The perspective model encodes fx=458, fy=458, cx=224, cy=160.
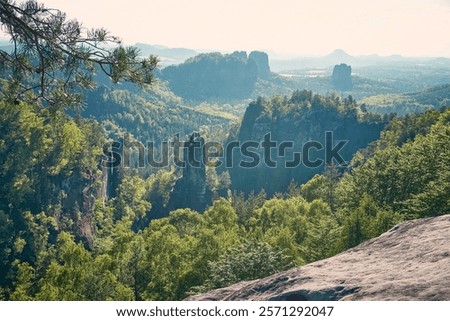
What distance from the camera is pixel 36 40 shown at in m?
12.0

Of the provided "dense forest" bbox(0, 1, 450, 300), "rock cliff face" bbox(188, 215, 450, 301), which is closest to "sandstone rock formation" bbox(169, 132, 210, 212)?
"dense forest" bbox(0, 1, 450, 300)

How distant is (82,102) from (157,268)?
33531mm

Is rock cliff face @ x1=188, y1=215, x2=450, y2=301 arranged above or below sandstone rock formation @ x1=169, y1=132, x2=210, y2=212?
above

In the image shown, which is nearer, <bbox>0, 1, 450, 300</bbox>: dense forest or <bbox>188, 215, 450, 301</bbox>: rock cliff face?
<bbox>188, 215, 450, 301</bbox>: rock cliff face

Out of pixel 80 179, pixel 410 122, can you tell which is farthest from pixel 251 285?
pixel 410 122

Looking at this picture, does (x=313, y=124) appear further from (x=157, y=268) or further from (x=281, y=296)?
(x=281, y=296)

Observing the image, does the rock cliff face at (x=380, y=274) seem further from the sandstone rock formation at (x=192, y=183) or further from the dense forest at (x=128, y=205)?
the sandstone rock formation at (x=192, y=183)

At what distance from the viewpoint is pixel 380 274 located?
480 inches


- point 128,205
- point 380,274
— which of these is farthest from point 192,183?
point 380,274

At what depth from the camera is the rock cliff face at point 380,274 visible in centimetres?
1066

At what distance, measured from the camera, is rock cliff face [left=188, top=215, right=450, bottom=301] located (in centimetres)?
1066

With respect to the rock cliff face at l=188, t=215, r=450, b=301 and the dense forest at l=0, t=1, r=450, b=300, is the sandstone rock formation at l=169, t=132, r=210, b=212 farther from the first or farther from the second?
the rock cliff face at l=188, t=215, r=450, b=301

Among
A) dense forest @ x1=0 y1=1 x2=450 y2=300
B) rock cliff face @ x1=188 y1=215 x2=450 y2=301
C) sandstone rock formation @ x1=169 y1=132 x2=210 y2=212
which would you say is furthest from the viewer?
sandstone rock formation @ x1=169 y1=132 x2=210 y2=212

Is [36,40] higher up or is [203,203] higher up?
[36,40]
